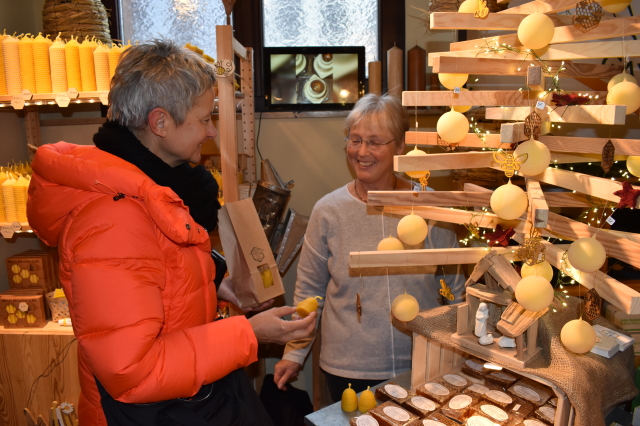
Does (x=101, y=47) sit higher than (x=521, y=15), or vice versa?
(x=101, y=47)

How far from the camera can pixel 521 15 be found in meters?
1.09

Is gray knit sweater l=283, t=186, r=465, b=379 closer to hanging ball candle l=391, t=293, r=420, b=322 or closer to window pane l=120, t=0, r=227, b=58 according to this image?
hanging ball candle l=391, t=293, r=420, b=322

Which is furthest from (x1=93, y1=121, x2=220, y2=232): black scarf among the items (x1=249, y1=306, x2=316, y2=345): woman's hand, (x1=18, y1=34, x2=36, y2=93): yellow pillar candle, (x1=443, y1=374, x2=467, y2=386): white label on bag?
(x1=18, y1=34, x2=36, y2=93): yellow pillar candle

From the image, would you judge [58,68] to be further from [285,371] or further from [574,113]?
Answer: [574,113]

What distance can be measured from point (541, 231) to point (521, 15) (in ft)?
1.53

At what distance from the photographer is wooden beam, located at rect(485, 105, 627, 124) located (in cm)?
86

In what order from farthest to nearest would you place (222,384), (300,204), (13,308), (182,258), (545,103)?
(300,204) → (13,308) → (222,384) → (182,258) → (545,103)

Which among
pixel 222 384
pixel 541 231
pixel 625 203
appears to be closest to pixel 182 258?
pixel 222 384

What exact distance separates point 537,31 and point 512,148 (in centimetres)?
23

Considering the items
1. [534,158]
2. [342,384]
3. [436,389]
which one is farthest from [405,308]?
[342,384]

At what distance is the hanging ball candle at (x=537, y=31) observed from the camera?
3.08 feet

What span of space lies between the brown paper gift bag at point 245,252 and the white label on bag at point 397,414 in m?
0.88

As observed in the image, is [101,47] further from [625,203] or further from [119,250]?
[625,203]

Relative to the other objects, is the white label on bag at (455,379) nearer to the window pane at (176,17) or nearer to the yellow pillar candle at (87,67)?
the yellow pillar candle at (87,67)
